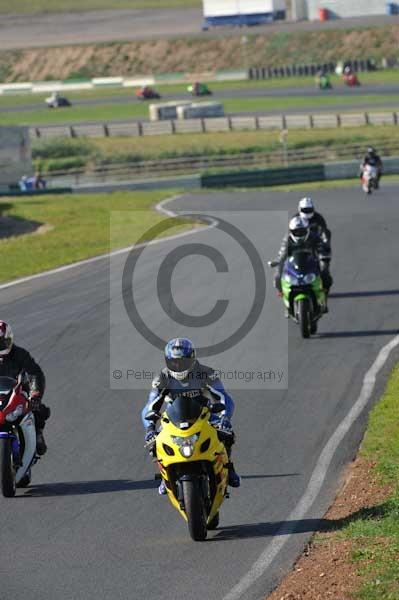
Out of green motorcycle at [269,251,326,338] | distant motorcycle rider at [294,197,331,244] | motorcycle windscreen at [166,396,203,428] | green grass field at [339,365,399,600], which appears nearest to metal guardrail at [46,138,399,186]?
distant motorcycle rider at [294,197,331,244]

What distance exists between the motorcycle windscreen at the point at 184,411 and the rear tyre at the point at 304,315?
8445 mm

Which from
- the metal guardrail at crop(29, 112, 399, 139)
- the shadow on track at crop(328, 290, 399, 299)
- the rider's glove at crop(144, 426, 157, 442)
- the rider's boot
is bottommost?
the metal guardrail at crop(29, 112, 399, 139)

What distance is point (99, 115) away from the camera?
239 ft

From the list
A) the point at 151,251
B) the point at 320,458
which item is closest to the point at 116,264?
the point at 151,251

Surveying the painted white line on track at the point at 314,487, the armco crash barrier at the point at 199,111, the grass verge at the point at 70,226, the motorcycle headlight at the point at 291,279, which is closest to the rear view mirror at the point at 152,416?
the painted white line on track at the point at 314,487

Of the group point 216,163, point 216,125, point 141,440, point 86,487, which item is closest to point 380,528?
point 86,487

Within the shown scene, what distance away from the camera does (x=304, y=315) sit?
58.4 feet

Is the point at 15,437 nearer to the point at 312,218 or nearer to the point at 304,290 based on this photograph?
the point at 304,290

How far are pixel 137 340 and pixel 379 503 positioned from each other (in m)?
8.72

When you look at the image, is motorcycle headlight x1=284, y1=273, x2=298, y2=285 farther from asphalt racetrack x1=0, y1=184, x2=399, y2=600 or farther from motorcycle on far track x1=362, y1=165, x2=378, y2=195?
motorcycle on far track x1=362, y1=165, x2=378, y2=195

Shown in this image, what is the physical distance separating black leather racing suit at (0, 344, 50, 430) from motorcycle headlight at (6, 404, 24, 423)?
11.1 inches

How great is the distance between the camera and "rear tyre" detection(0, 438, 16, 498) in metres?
10.7

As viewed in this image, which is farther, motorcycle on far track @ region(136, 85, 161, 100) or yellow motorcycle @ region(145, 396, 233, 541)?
motorcycle on far track @ region(136, 85, 161, 100)

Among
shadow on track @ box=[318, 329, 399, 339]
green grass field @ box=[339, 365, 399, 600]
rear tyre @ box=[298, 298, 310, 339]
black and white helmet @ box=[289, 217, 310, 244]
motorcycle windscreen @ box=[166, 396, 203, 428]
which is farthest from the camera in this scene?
black and white helmet @ box=[289, 217, 310, 244]
